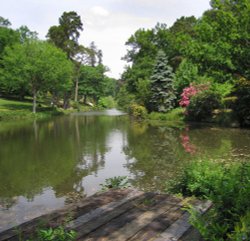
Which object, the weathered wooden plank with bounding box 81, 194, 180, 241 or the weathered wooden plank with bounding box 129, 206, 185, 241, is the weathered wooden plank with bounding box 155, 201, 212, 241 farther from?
the weathered wooden plank with bounding box 81, 194, 180, 241

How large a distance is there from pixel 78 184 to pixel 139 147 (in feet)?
24.3

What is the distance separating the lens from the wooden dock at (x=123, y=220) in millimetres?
4016

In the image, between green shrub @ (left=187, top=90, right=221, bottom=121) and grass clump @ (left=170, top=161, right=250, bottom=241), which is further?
green shrub @ (left=187, top=90, right=221, bottom=121)

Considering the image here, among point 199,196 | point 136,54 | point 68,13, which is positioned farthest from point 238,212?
point 68,13

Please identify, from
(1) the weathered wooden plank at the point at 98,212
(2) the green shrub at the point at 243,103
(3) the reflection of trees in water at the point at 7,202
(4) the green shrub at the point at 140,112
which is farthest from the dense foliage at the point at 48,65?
(1) the weathered wooden plank at the point at 98,212

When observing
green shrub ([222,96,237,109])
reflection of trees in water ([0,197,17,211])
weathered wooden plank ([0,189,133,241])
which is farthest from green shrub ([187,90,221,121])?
weathered wooden plank ([0,189,133,241])

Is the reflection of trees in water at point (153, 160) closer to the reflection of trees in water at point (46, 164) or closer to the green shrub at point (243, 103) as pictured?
the reflection of trees in water at point (46, 164)

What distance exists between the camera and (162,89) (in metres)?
37.3

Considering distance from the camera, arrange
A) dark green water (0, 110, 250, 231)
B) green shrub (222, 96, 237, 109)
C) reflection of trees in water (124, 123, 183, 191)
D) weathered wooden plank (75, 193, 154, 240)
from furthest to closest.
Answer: green shrub (222, 96, 237, 109) → reflection of trees in water (124, 123, 183, 191) → dark green water (0, 110, 250, 231) → weathered wooden plank (75, 193, 154, 240)

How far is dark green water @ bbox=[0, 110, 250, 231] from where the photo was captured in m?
8.28

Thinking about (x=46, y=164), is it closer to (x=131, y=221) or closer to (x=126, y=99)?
(x=131, y=221)

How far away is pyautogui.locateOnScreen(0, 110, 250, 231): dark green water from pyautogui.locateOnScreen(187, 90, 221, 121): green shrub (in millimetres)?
10783

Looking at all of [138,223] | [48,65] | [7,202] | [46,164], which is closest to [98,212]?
[138,223]

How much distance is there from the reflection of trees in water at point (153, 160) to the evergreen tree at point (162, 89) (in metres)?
17.1
